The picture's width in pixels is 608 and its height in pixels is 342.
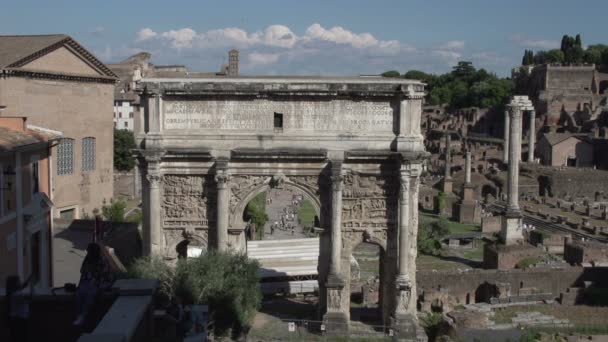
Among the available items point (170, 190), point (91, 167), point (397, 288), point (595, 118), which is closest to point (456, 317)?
point (397, 288)

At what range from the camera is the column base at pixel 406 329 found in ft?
55.0

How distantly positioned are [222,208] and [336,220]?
2.89 metres

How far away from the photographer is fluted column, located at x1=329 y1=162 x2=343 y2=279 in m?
16.8

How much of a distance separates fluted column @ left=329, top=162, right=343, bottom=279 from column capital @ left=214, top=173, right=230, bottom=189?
2646 millimetres

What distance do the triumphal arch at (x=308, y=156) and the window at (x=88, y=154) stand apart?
61.9ft

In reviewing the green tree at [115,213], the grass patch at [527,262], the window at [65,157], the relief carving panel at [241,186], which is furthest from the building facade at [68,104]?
the grass patch at [527,262]

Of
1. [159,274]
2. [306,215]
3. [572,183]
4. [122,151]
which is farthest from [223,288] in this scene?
[572,183]

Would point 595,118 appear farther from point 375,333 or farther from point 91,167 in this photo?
point 375,333

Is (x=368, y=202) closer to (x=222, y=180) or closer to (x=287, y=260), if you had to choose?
(x=222, y=180)

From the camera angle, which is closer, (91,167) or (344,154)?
(344,154)

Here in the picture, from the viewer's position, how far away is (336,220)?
17.0m

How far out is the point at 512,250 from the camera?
98.7 feet

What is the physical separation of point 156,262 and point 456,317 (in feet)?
32.3

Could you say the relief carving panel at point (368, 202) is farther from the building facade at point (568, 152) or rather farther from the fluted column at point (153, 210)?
the building facade at point (568, 152)
